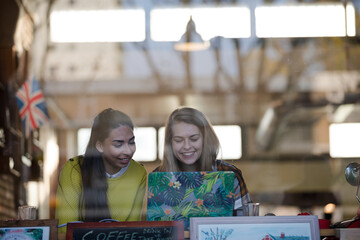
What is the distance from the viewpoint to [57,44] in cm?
619

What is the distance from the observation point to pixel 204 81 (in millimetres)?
6988

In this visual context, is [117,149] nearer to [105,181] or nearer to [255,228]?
[105,181]

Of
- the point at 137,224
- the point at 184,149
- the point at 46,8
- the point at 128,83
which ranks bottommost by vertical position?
the point at 137,224

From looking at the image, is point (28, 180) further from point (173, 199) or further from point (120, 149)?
point (173, 199)

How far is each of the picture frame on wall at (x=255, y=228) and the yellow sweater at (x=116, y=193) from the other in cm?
41

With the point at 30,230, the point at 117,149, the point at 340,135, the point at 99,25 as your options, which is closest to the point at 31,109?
the point at 99,25

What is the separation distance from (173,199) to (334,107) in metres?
6.07

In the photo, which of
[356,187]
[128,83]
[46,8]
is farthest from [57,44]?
[356,187]

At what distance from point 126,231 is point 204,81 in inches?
199

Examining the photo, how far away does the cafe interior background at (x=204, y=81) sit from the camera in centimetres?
462

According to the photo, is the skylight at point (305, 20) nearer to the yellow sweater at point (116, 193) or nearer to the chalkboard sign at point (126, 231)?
the yellow sweater at point (116, 193)

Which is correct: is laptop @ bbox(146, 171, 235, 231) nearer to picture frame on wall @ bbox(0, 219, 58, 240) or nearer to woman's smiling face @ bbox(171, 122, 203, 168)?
woman's smiling face @ bbox(171, 122, 203, 168)

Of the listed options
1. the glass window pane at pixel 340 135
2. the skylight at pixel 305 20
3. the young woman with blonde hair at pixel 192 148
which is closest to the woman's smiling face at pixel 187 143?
the young woman with blonde hair at pixel 192 148

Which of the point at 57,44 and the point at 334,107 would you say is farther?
the point at 334,107
